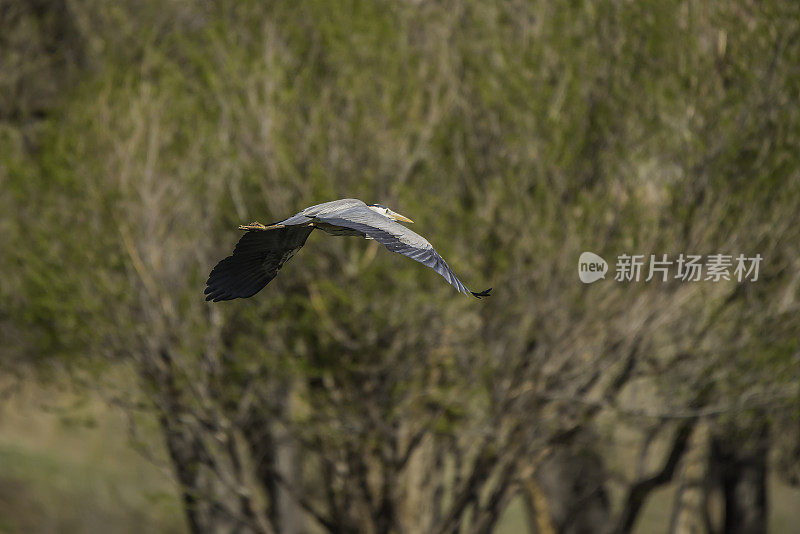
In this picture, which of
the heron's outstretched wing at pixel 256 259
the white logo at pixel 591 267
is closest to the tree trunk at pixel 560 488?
the white logo at pixel 591 267

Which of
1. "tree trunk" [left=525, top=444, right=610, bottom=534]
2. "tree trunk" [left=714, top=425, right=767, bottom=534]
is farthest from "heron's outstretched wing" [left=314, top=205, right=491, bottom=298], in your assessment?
"tree trunk" [left=714, top=425, right=767, bottom=534]

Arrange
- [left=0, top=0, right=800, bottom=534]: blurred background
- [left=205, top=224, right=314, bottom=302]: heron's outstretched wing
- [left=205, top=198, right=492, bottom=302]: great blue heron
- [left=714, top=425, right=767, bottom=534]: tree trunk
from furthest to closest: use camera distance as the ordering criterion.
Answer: [left=714, top=425, right=767, bottom=534]: tree trunk → [left=0, top=0, right=800, bottom=534]: blurred background → [left=205, top=224, right=314, bottom=302]: heron's outstretched wing → [left=205, top=198, right=492, bottom=302]: great blue heron

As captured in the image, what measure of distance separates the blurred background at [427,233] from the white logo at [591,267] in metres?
0.13

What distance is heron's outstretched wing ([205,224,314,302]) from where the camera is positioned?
492 centimetres

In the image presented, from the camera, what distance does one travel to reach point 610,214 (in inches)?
417

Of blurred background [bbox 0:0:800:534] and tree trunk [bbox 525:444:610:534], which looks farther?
tree trunk [bbox 525:444:610:534]

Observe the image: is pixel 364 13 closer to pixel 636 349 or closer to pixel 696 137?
pixel 696 137

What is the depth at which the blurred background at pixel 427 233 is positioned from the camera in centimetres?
1007

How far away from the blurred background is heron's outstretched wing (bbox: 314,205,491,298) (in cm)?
569

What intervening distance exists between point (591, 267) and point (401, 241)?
6799 millimetres

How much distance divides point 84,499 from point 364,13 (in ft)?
41.7

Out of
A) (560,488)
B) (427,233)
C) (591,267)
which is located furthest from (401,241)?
(560,488)

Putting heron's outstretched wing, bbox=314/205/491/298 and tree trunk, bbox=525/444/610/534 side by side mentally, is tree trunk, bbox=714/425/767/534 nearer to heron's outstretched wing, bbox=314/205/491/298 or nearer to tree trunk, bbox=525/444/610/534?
tree trunk, bbox=525/444/610/534

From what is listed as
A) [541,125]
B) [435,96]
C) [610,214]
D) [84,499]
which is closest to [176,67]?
[435,96]
